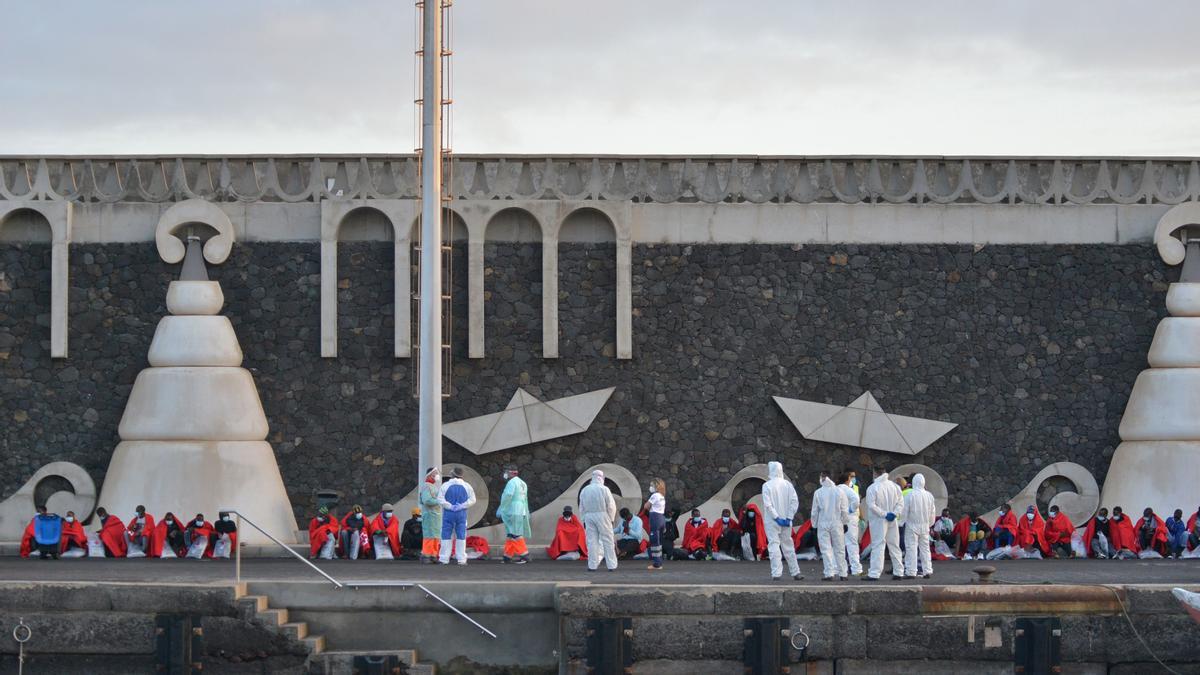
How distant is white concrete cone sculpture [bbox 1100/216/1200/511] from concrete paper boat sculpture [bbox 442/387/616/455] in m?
7.26

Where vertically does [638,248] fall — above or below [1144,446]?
above

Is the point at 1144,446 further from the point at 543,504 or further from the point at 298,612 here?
the point at 298,612

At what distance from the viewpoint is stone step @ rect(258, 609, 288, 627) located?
1962cm

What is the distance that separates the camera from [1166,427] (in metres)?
28.2

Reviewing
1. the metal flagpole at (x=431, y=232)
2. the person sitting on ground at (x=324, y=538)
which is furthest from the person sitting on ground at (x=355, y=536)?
the metal flagpole at (x=431, y=232)

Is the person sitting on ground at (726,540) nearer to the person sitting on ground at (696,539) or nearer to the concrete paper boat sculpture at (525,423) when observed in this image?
the person sitting on ground at (696,539)

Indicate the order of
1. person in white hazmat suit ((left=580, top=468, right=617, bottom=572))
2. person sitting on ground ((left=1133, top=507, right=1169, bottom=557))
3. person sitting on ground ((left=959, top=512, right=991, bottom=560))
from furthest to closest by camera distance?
person sitting on ground ((left=959, top=512, right=991, bottom=560)) < person sitting on ground ((left=1133, top=507, right=1169, bottom=557)) < person in white hazmat suit ((left=580, top=468, right=617, bottom=572))

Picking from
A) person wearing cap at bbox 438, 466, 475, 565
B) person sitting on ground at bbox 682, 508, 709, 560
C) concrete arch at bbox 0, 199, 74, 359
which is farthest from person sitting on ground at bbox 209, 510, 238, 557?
person sitting on ground at bbox 682, 508, 709, 560

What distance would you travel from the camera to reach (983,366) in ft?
94.7

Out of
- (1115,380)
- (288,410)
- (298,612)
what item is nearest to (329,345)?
(288,410)

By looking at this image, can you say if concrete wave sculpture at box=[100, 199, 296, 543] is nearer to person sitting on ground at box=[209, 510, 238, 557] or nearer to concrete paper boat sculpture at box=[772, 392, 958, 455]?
person sitting on ground at box=[209, 510, 238, 557]

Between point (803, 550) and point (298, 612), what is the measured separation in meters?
8.86

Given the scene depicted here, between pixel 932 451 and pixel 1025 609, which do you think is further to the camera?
pixel 932 451

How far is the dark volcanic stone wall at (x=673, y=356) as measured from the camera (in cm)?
2850
